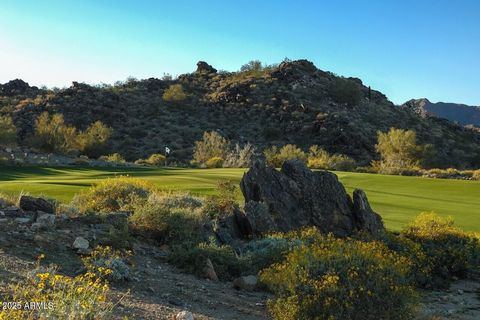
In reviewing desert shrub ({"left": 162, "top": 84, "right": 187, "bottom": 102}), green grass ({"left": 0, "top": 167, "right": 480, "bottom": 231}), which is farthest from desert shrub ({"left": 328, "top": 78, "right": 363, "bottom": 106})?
green grass ({"left": 0, "top": 167, "right": 480, "bottom": 231})

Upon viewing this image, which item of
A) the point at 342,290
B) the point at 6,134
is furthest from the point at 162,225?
the point at 6,134

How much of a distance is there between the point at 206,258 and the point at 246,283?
1.21 metres

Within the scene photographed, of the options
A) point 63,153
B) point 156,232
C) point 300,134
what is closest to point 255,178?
point 156,232

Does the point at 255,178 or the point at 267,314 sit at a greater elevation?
the point at 255,178

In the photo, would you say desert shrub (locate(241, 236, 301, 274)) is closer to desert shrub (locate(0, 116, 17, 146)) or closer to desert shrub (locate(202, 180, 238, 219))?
desert shrub (locate(202, 180, 238, 219))

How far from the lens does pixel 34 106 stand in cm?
7262

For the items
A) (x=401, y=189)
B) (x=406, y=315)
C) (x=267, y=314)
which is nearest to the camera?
(x=406, y=315)

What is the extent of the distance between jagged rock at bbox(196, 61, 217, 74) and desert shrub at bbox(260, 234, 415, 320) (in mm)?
97618

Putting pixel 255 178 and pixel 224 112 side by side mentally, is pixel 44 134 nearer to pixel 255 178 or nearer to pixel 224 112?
pixel 224 112

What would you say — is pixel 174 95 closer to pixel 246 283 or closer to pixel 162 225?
pixel 162 225

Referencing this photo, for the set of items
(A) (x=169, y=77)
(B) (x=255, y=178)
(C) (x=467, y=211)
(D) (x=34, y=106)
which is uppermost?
(A) (x=169, y=77)

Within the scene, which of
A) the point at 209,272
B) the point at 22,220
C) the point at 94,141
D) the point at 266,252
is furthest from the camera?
the point at 94,141

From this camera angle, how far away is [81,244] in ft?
31.0

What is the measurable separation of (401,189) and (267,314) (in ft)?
71.4
